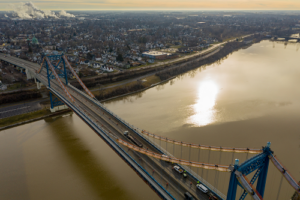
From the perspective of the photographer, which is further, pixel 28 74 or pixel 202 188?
pixel 28 74

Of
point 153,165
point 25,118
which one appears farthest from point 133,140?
point 25,118

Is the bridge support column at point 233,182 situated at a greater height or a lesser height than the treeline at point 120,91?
greater

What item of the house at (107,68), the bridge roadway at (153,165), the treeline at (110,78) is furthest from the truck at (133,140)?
the house at (107,68)

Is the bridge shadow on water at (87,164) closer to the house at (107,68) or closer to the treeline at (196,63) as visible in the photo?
the house at (107,68)

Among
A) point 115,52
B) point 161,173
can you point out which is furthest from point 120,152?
point 115,52

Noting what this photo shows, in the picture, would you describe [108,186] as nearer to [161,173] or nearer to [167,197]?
[161,173]

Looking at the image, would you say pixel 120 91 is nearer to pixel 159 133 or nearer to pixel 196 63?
pixel 159 133
